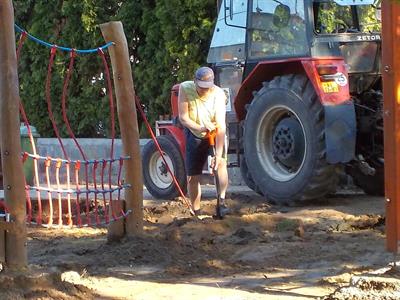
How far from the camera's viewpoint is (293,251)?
6781mm

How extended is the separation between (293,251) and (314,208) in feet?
7.35

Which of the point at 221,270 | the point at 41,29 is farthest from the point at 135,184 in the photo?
the point at 41,29

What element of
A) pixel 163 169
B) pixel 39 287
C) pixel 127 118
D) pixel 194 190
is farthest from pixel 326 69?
pixel 39 287

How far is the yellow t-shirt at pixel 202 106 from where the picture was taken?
873 centimetres

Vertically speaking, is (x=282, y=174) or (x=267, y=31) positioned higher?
(x=267, y=31)

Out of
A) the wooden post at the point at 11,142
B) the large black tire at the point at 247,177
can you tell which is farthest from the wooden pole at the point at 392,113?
the large black tire at the point at 247,177

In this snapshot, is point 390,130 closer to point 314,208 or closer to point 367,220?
point 367,220

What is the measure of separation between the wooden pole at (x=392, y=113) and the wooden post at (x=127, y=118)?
2.32 meters

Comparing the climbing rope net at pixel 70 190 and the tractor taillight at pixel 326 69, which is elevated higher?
the tractor taillight at pixel 326 69

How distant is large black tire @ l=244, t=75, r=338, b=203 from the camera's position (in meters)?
8.94

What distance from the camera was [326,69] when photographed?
8898 mm

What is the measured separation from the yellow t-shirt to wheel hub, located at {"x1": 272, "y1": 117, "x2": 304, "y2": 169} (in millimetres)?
939

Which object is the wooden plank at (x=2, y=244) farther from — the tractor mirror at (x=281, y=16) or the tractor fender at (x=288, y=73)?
the tractor mirror at (x=281, y=16)

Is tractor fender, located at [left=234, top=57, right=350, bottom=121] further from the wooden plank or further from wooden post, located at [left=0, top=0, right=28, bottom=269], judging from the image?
the wooden plank
